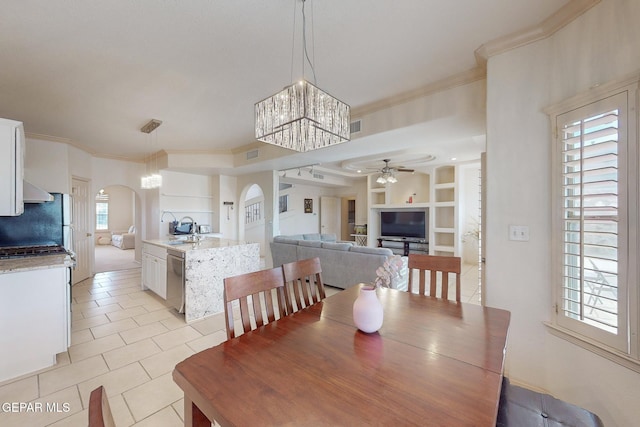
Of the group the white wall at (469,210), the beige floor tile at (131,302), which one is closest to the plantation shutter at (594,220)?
the beige floor tile at (131,302)

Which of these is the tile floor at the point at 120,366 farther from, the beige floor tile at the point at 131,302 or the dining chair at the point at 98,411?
the dining chair at the point at 98,411

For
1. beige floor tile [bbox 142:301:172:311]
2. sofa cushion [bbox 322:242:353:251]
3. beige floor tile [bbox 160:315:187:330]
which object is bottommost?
beige floor tile [bbox 160:315:187:330]

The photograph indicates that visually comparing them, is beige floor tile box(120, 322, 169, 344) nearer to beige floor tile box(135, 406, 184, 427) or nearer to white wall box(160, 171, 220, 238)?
beige floor tile box(135, 406, 184, 427)

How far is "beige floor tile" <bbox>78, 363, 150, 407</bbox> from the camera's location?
6.71ft

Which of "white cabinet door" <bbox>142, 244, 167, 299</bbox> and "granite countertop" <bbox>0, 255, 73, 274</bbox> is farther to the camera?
"white cabinet door" <bbox>142, 244, 167, 299</bbox>

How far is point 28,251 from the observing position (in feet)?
9.55

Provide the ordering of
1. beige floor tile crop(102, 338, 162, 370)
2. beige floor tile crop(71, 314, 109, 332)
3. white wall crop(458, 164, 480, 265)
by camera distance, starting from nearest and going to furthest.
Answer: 1. beige floor tile crop(102, 338, 162, 370)
2. beige floor tile crop(71, 314, 109, 332)
3. white wall crop(458, 164, 480, 265)

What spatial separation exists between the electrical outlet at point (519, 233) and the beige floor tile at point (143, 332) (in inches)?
142

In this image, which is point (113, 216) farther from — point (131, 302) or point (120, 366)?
point (120, 366)

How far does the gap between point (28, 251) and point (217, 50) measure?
3.04 metres

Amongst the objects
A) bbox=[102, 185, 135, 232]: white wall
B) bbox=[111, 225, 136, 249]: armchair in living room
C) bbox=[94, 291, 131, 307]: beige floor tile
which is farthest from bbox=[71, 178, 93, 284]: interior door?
bbox=[102, 185, 135, 232]: white wall

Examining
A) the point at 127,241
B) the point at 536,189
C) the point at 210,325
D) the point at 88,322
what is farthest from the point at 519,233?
the point at 127,241

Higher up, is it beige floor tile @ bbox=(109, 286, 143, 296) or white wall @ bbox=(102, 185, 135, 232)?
white wall @ bbox=(102, 185, 135, 232)

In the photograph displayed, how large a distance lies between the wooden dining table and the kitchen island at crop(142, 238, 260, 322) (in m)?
2.24
